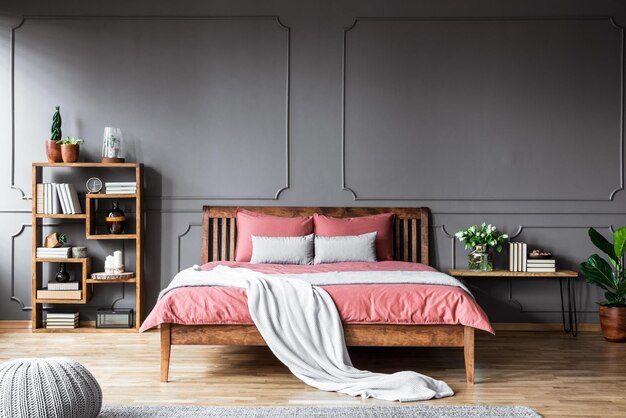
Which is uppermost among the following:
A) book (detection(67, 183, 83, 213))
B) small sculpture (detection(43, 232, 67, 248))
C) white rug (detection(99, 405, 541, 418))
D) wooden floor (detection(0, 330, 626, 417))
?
book (detection(67, 183, 83, 213))

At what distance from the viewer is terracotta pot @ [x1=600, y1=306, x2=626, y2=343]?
4969 millimetres

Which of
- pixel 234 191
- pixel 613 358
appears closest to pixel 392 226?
pixel 234 191

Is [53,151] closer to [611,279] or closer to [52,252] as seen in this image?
[52,252]

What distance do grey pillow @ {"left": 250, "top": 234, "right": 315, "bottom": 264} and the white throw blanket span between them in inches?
42.2

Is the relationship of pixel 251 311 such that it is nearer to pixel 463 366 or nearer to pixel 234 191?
pixel 463 366

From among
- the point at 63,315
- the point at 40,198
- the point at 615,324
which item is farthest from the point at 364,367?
the point at 40,198

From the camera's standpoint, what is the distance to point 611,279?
509 centimetres

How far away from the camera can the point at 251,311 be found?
3.76 m

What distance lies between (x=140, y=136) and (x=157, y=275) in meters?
1.18

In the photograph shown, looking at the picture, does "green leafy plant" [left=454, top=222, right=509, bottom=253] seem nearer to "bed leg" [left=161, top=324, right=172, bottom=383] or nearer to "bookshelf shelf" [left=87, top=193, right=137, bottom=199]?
"bed leg" [left=161, top=324, right=172, bottom=383]

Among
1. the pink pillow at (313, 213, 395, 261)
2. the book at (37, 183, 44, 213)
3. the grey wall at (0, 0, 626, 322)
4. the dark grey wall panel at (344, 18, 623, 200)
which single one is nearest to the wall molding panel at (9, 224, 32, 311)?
the grey wall at (0, 0, 626, 322)

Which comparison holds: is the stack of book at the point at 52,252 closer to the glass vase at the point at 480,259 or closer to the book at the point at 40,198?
the book at the point at 40,198

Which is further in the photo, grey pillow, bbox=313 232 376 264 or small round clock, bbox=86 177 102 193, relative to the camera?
small round clock, bbox=86 177 102 193

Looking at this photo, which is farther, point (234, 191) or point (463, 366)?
point (234, 191)
